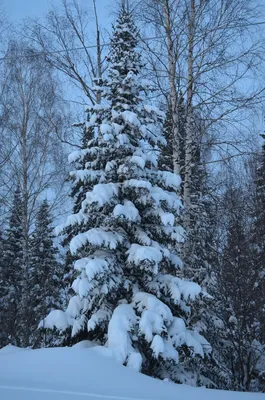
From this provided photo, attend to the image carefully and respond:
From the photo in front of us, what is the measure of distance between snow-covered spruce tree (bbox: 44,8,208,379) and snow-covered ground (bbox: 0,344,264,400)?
1.61 ft

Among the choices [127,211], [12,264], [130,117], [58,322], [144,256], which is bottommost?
[58,322]

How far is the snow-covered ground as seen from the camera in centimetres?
338

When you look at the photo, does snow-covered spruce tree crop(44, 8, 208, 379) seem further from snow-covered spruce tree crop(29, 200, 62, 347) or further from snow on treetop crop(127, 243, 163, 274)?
snow-covered spruce tree crop(29, 200, 62, 347)

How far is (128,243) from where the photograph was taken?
606 centimetres

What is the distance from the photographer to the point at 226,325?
707 centimetres

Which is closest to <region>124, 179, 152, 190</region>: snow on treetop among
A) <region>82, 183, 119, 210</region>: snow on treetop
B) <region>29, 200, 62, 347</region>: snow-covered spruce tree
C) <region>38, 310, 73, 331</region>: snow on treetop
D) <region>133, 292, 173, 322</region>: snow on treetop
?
<region>82, 183, 119, 210</region>: snow on treetop

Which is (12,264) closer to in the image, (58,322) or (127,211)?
(58,322)

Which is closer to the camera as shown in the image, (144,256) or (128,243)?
(144,256)

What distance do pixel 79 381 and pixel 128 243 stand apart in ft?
8.50

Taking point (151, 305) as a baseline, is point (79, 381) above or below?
below

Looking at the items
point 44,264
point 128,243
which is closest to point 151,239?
point 128,243

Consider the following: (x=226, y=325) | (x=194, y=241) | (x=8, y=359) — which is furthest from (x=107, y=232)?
(x=194, y=241)

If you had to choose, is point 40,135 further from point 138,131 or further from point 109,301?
point 109,301

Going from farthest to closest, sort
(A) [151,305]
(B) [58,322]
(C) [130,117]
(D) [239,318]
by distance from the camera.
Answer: (D) [239,318], (C) [130,117], (B) [58,322], (A) [151,305]
